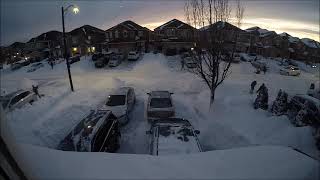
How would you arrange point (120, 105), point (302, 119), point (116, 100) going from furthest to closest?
point (116, 100)
point (120, 105)
point (302, 119)

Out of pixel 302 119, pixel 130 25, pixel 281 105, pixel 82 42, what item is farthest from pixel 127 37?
pixel 302 119

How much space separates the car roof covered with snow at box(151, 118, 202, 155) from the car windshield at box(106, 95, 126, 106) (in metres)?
4.86

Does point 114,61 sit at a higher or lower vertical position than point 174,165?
higher

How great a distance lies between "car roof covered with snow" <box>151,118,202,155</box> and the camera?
22.7 ft

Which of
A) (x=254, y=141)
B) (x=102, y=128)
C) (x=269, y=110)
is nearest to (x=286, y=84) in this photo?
(x=269, y=110)

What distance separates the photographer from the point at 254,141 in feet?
30.9

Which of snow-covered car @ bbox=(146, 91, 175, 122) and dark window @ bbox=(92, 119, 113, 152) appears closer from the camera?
dark window @ bbox=(92, 119, 113, 152)

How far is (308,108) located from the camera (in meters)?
10.2

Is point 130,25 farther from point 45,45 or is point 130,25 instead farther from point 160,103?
point 160,103

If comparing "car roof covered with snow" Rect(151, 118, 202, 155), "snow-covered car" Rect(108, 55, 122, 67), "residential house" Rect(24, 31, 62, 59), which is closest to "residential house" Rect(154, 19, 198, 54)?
"snow-covered car" Rect(108, 55, 122, 67)

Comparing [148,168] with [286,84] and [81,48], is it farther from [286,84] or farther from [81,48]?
[81,48]

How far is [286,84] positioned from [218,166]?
25.7 metres

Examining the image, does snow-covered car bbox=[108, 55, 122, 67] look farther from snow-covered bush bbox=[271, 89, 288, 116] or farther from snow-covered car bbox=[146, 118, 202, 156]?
snow-covered car bbox=[146, 118, 202, 156]

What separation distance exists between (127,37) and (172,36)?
921cm
